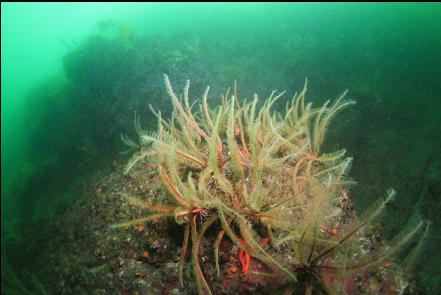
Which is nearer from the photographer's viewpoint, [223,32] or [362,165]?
[362,165]

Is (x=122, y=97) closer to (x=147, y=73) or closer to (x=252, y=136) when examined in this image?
(x=147, y=73)

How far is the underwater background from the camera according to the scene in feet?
17.3

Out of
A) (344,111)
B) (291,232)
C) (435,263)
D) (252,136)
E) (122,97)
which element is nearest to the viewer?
(291,232)

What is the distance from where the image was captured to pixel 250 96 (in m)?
9.43

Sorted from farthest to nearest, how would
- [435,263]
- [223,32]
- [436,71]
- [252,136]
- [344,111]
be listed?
[223,32] → [436,71] → [344,111] → [435,263] → [252,136]

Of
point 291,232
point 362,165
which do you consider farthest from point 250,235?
point 362,165

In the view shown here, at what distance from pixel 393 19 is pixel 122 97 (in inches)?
769

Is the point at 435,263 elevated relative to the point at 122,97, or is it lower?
lower

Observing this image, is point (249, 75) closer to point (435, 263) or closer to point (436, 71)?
point (436, 71)

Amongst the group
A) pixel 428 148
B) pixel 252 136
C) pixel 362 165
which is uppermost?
pixel 252 136

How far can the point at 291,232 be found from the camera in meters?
2.33

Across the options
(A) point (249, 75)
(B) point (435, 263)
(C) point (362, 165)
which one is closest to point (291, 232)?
(B) point (435, 263)

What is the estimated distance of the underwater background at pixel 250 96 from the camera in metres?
5.28

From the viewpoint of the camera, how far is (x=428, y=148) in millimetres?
6160
